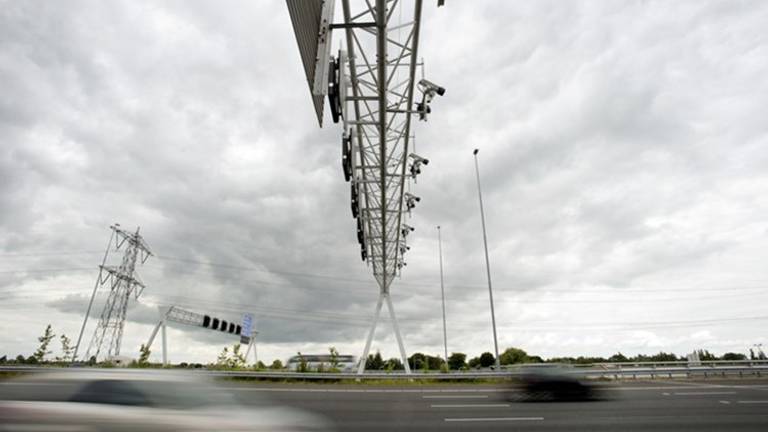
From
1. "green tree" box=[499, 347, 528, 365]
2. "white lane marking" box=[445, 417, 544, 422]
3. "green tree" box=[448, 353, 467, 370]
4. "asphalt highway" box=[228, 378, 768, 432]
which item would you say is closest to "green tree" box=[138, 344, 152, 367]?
"asphalt highway" box=[228, 378, 768, 432]

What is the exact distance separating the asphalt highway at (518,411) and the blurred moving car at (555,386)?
13.2 inches

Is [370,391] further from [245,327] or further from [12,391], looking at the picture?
[245,327]

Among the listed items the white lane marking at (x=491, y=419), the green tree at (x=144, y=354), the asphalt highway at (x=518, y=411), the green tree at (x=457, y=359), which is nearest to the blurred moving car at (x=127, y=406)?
the asphalt highway at (x=518, y=411)

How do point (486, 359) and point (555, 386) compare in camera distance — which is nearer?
point (555, 386)

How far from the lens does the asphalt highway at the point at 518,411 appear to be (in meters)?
8.70

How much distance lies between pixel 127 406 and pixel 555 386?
40.4 ft

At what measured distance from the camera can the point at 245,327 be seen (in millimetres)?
45188

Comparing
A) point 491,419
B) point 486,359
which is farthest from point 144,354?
point 486,359

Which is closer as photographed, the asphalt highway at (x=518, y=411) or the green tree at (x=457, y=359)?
the asphalt highway at (x=518, y=411)

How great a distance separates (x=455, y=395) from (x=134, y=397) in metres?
12.2

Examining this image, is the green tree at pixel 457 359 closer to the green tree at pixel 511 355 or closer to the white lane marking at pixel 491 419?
the green tree at pixel 511 355

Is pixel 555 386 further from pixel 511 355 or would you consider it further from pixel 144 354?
pixel 511 355

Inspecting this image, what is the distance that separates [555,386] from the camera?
1295 cm

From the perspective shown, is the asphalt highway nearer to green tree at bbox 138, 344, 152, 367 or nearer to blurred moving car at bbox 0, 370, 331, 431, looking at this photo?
blurred moving car at bbox 0, 370, 331, 431
